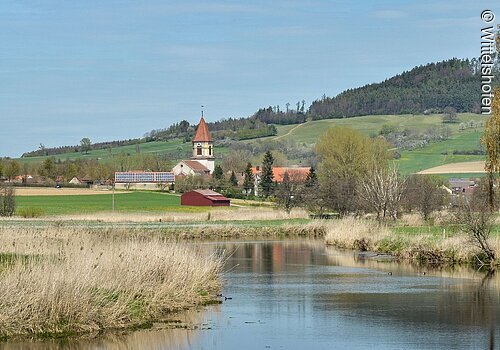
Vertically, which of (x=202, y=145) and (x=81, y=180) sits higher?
(x=202, y=145)

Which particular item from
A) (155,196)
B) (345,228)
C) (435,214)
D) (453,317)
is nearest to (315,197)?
(435,214)

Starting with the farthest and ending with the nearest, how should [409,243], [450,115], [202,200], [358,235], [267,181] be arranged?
[450,115] < [267,181] < [202,200] < [358,235] < [409,243]

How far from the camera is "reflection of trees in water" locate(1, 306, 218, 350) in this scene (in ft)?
67.2

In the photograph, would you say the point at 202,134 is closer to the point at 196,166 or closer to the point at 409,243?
the point at 196,166

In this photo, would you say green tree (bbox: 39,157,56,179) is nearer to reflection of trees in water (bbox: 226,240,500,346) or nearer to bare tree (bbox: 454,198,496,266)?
reflection of trees in water (bbox: 226,240,500,346)

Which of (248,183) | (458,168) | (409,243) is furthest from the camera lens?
(458,168)

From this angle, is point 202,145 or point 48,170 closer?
point 48,170

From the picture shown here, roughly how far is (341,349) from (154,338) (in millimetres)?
4359

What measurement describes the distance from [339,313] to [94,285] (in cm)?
713

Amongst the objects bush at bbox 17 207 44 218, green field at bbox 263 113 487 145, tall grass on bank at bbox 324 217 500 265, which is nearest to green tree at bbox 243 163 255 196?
bush at bbox 17 207 44 218

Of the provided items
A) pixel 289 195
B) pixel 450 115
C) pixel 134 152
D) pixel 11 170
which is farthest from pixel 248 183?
pixel 134 152

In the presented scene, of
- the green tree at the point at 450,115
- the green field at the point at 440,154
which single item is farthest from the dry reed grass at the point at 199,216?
the green tree at the point at 450,115

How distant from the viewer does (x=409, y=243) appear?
4209 centimetres

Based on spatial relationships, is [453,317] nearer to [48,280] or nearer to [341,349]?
[341,349]
